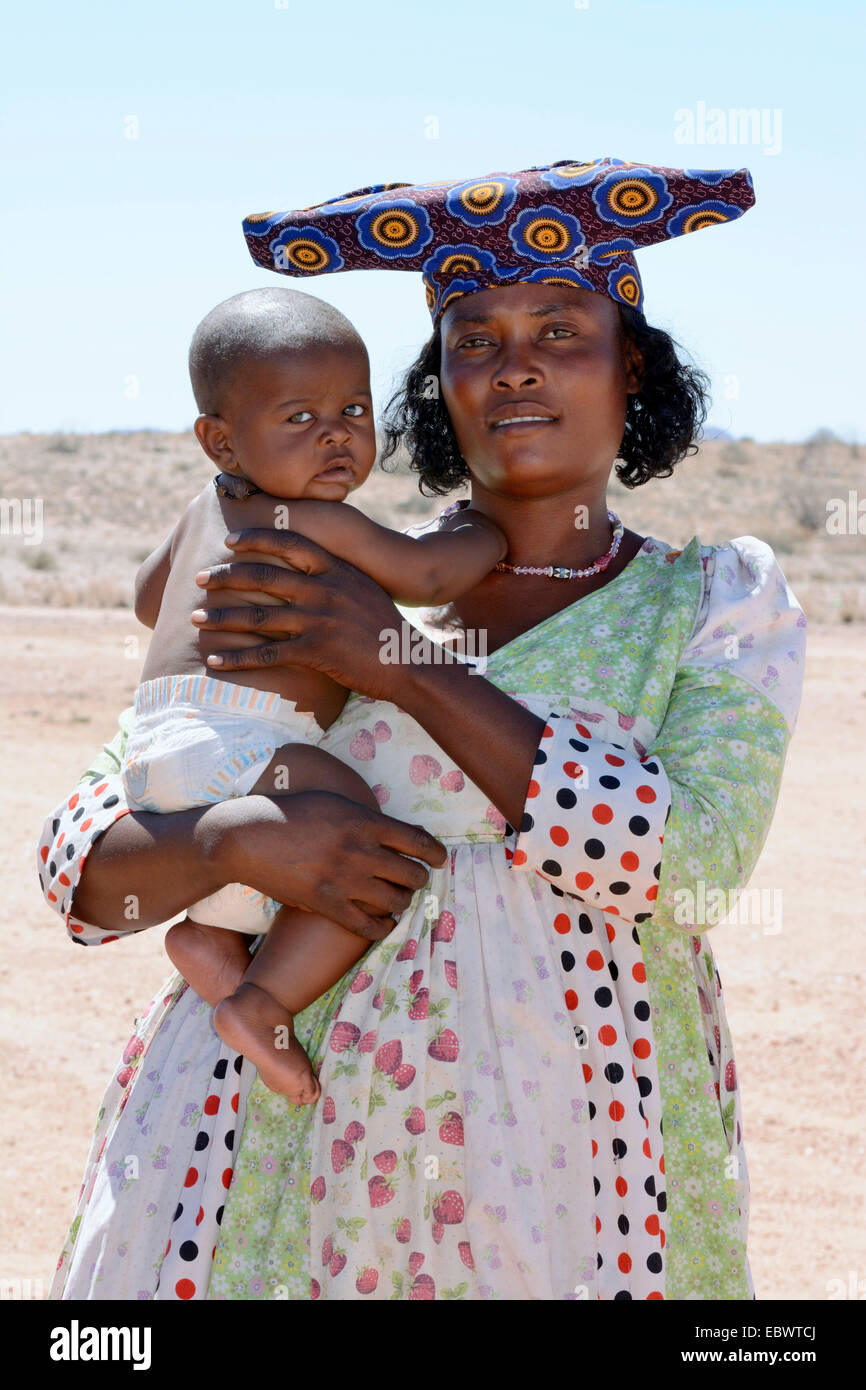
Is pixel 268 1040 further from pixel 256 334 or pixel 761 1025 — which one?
pixel 761 1025

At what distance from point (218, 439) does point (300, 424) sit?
176 mm

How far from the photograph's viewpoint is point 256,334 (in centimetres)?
252

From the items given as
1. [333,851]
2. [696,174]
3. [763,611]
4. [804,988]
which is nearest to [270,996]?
[333,851]

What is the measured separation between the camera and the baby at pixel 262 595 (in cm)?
233

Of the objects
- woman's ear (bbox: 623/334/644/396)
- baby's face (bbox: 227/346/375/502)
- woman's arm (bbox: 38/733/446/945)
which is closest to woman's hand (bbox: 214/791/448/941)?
woman's arm (bbox: 38/733/446/945)

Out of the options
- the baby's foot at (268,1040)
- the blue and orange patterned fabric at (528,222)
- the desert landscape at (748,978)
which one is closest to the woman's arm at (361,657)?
the baby's foot at (268,1040)

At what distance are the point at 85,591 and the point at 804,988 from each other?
55.2 ft

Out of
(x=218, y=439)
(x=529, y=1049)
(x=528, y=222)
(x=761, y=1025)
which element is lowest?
(x=761, y=1025)

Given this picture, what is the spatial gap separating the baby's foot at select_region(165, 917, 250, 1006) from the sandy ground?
1.11m

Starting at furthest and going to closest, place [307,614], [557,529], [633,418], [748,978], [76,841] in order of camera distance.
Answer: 1. [748,978]
2. [633,418]
3. [557,529]
4. [76,841]
5. [307,614]

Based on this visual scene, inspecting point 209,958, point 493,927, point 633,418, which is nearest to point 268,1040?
point 209,958

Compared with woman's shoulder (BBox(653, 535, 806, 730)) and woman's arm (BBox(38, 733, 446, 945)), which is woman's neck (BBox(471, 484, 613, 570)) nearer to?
woman's shoulder (BBox(653, 535, 806, 730))

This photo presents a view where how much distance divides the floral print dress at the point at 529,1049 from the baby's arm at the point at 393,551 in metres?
0.18

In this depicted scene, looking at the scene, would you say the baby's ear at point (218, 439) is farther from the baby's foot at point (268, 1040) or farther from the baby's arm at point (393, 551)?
the baby's foot at point (268, 1040)
